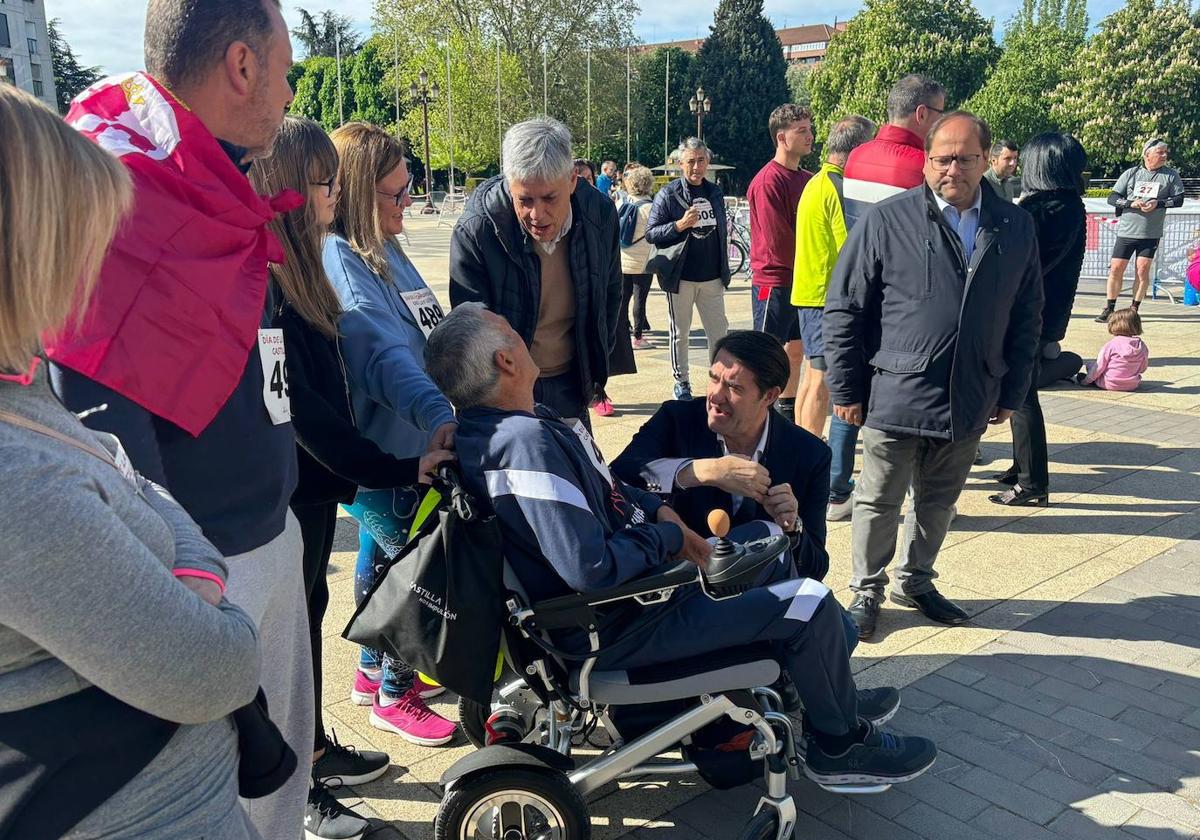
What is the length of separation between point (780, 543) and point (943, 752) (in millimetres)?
1214

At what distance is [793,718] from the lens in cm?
329

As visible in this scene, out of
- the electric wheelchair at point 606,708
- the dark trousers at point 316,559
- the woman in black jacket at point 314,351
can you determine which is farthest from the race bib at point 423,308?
the electric wheelchair at point 606,708

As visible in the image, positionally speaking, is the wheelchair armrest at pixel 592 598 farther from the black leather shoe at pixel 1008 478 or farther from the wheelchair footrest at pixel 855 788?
the black leather shoe at pixel 1008 478

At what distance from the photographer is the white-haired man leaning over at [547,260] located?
3473mm

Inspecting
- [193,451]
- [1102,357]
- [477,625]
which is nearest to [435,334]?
[477,625]

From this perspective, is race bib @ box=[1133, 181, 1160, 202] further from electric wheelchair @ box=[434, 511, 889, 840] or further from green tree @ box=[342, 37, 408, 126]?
green tree @ box=[342, 37, 408, 126]

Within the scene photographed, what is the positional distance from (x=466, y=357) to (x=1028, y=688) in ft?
7.71

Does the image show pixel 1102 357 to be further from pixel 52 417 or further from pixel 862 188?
pixel 52 417

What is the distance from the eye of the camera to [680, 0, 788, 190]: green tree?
214 ft

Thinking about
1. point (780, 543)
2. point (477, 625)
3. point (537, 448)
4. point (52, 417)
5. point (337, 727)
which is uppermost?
point (52, 417)

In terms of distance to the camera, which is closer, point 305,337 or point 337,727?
point 305,337

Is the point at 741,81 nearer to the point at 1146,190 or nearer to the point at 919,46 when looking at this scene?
the point at 919,46

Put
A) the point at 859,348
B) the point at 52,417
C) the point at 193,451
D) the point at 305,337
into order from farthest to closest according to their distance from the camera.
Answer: the point at 859,348 < the point at 305,337 < the point at 193,451 < the point at 52,417

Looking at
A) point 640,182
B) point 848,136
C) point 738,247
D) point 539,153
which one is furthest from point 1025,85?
point 539,153
